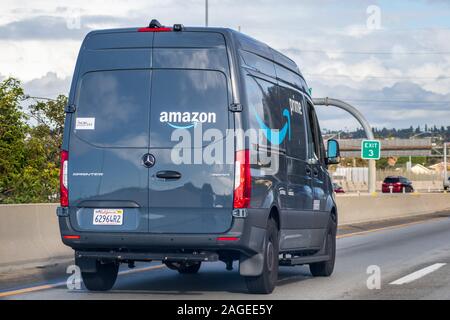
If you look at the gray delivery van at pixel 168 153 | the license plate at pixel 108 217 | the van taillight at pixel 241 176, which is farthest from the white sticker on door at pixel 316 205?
the license plate at pixel 108 217

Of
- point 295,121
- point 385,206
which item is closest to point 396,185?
point 385,206

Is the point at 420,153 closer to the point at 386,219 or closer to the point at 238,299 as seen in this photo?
the point at 386,219

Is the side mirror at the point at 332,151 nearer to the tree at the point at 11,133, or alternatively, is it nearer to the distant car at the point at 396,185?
the tree at the point at 11,133

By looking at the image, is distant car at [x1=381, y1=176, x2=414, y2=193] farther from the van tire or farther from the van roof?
the van roof

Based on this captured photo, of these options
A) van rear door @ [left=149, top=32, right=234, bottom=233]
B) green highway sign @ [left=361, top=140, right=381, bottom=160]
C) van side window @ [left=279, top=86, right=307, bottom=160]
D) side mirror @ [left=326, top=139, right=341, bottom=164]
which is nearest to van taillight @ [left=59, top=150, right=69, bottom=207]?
van rear door @ [left=149, top=32, right=234, bottom=233]

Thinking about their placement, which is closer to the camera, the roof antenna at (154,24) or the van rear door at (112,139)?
the van rear door at (112,139)

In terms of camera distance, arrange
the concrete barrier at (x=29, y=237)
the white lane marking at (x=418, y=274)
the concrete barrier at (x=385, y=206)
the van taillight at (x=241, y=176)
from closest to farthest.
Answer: the van taillight at (x=241, y=176), the white lane marking at (x=418, y=274), the concrete barrier at (x=29, y=237), the concrete barrier at (x=385, y=206)

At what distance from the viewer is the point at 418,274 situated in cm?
1434

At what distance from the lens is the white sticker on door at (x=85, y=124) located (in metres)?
10.9

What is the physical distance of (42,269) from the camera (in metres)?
15.1

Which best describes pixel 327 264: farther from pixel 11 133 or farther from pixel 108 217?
pixel 11 133

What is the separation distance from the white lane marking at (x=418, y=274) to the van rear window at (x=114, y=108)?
424cm
